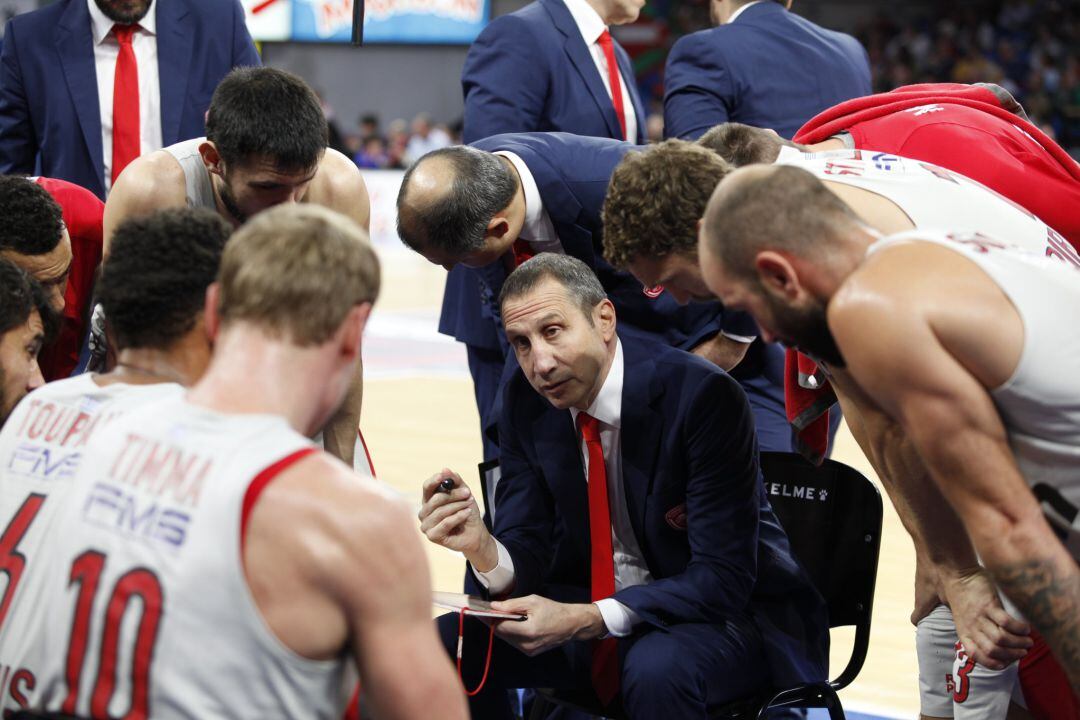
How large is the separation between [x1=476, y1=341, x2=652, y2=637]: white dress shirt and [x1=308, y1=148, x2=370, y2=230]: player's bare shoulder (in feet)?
2.71

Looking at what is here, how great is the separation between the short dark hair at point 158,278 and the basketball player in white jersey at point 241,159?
0.94m

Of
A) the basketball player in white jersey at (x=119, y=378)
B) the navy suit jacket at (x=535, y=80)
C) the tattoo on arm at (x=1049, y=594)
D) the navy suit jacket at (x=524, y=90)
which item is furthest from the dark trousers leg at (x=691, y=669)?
the navy suit jacket at (x=535, y=80)

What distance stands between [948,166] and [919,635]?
1.09 metres

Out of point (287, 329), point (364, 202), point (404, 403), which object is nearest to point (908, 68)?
point (404, 403)

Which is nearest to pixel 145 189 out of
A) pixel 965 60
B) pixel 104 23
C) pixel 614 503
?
pixel 104 23

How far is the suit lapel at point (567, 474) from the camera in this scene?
306 cm

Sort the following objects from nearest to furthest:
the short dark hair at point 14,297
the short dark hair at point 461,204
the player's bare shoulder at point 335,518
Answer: the player's bare shoulder at point 335,518
the short dark hair at point 14,297
the short dark hair at point 461,204

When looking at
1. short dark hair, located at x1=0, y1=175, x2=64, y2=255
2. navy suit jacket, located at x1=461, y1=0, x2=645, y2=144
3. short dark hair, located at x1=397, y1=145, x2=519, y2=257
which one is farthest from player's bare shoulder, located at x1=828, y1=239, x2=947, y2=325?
navy suit jacket, located at x1=461, y1=0, x2=645, y2=144

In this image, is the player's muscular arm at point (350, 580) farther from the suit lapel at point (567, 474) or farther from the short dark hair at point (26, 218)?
the short dark hair at point (26, 218)

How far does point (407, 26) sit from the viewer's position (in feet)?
65.6

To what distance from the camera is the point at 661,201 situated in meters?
2.73

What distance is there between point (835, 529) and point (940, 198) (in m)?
0.96

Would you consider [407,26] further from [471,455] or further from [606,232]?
[606,232]

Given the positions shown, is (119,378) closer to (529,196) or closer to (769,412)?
(529,196)
